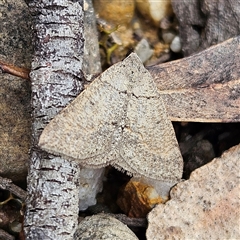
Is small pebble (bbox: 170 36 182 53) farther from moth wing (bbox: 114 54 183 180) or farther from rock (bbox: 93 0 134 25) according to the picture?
moth wing (bbox: 114 54 183 180)

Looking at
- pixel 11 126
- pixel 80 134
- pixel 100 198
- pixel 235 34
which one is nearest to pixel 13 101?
pixel 11 126

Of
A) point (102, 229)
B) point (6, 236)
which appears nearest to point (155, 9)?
point (102, 229)

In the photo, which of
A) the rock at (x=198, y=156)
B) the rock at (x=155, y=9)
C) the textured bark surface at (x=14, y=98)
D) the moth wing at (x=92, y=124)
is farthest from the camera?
the rock at (x=155, y=9)

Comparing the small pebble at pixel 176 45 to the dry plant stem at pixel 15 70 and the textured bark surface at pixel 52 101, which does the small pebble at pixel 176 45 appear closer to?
the textured bark surface at pixel 52 101

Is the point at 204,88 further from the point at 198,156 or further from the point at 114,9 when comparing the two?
the point at 114,9

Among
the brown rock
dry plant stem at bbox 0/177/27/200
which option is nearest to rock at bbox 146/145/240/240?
the brown rock

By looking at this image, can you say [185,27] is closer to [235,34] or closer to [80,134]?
[235,34]

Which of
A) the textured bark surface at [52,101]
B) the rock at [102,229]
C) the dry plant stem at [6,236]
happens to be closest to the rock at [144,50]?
the textured bark surface at [52,101]
